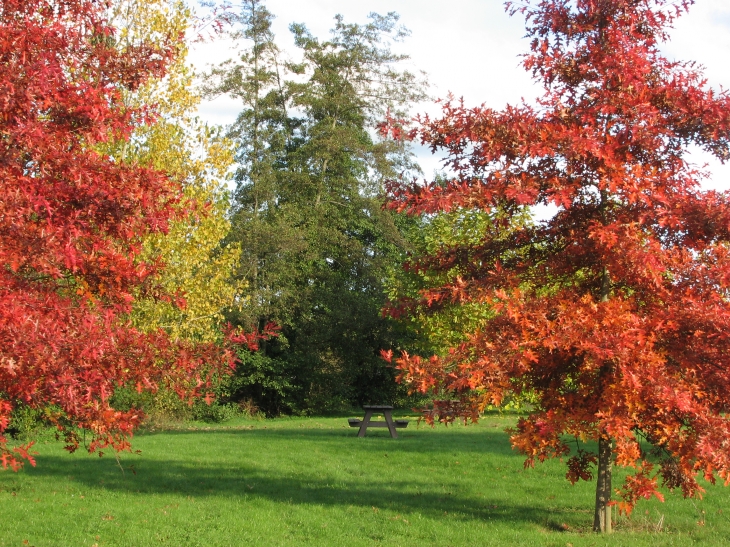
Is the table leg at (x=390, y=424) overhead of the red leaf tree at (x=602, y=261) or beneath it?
beneath

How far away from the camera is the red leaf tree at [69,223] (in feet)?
14.4

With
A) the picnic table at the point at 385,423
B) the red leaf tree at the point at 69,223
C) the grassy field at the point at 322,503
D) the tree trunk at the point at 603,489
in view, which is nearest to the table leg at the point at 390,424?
the picnic table at the point at 385,423

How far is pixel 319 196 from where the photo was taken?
31625 millimetres

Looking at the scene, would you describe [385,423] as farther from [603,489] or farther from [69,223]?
[69,223]

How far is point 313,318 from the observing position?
3109 cm

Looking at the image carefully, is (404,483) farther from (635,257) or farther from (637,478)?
(635,257)

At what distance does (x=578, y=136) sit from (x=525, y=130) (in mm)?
520

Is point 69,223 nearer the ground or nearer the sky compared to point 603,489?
nearer the sky

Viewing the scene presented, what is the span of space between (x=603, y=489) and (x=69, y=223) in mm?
6254

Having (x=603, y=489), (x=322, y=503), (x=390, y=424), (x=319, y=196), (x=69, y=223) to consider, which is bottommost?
(x=322, y=503)

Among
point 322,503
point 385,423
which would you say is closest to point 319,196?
point 385,423

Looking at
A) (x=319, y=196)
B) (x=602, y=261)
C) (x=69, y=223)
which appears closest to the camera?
(x=69, y=223)

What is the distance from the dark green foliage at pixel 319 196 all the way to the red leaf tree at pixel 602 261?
2130 centimetres

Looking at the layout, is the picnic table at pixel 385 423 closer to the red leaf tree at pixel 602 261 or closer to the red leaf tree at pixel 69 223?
the red leaf tree at pixel 602 261
